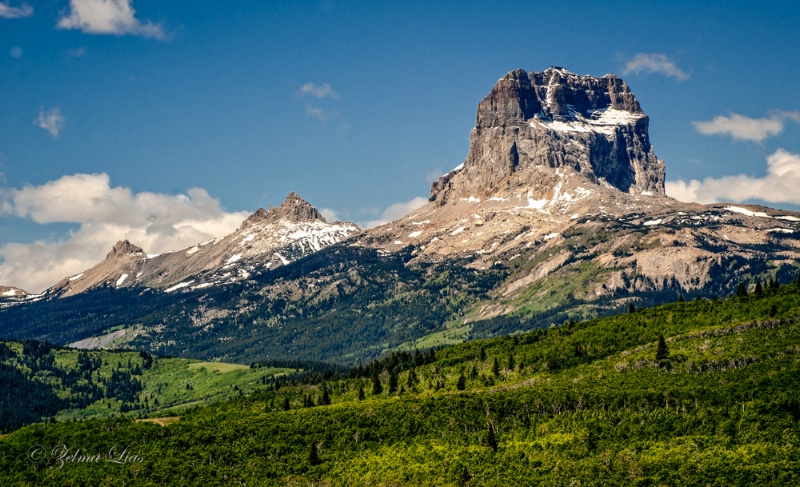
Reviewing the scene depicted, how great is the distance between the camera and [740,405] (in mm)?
190625

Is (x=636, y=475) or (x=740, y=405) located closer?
(x=636, y=475)

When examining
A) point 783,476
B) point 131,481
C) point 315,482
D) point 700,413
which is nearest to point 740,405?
point 700,413

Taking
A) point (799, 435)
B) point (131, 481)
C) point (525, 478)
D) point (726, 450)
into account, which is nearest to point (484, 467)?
point (525, 478)

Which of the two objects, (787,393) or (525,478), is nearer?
(525,478)

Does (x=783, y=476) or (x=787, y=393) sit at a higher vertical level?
(x=787, y=393)

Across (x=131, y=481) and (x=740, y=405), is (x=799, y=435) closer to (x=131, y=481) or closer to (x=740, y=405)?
(x=740, y=405)

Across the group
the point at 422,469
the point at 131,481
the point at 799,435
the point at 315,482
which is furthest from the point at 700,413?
the point at 131,481

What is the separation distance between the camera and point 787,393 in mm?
190500

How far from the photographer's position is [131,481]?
19462 centimetres

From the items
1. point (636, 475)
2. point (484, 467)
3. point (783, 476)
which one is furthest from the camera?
point (484, 467)

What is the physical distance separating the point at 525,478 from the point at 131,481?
89.7 meters

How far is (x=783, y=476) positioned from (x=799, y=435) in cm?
1884

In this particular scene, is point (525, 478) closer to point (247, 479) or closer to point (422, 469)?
point (422, 469)

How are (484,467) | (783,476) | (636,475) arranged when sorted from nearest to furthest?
(783,476) < (636,475) < (484,467)
